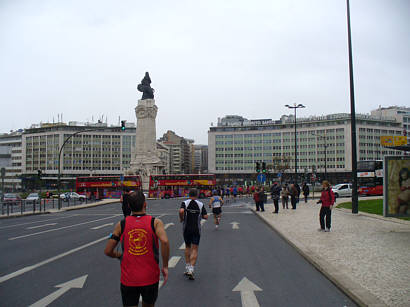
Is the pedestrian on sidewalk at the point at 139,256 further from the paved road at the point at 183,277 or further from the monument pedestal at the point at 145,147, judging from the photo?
the monument pedestal at the point at 145,147

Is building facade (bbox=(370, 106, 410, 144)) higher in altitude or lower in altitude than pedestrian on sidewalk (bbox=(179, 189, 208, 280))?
higher

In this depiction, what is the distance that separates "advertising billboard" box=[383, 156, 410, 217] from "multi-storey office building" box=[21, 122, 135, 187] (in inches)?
4492

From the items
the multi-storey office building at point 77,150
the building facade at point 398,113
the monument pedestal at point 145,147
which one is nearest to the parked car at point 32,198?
the monument pedestal at point 145,147

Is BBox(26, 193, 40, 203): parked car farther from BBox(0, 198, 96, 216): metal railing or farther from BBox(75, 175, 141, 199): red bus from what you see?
BBox(75, 175, 141, 199): red bus

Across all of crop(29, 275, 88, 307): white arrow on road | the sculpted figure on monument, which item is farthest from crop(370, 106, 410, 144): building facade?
crop(29, 275, 88, 307): white arrow on road

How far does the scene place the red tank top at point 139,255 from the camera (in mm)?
4086

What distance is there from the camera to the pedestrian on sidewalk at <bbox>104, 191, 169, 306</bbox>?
4.09 meters

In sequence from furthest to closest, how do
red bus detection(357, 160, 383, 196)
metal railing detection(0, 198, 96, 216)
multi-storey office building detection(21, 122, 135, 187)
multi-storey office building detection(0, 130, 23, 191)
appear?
multi-storey office building detection(0, 130, 23, 191), multi-storey office building detection(21, 122, 135, 187), red bus detection(357, 160, 383, 196), metal railing detection(0, 198, 96, 216)

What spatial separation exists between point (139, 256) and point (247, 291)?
3.04 m

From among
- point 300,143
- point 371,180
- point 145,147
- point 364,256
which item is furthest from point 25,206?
point 300,143

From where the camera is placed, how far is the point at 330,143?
346 ft

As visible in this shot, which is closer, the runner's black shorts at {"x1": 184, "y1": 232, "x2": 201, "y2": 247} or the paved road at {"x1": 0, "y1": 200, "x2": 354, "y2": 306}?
the paved road at {"x1": 0, "y1": 200, "x2": 354, "y2": 306}

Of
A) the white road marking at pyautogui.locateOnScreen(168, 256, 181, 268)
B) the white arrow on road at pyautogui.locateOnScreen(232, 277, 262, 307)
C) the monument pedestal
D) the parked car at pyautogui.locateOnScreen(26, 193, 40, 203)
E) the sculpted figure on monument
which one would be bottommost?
the parked car at pyautogui.locateOnScreen(26, 193, 40, 203)

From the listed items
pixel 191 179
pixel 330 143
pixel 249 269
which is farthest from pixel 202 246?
pixel 330 143
